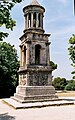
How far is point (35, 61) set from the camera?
65.4 ft

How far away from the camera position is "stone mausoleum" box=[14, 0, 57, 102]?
18156 mm

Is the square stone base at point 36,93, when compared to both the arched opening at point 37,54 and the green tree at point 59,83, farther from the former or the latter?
the green tree at point 59,83

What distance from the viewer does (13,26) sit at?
7824 millimetres

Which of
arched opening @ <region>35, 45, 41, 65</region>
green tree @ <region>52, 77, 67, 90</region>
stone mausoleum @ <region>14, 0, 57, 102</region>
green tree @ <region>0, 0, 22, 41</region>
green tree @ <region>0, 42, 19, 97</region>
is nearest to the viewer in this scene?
green tree @ <region>0, 0, 22, 41</region>

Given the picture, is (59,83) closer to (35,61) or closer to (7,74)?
(7,74)

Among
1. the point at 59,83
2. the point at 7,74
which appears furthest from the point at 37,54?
the point at 59,83

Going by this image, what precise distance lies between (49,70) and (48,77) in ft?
2.06

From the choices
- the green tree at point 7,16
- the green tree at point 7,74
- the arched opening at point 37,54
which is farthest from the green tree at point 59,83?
the green tree at point 7,16

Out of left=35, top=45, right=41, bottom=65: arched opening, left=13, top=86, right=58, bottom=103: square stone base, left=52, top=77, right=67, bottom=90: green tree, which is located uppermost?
left=35, top=45, right=41, bottom=65: arched opening

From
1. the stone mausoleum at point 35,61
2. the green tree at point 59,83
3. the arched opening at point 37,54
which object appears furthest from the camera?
the green tree at point 59,83

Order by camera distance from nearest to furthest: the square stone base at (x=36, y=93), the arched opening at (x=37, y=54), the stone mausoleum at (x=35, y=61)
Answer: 1. the square stone base at (x=36, y=93)
2. the stone mausoleum at (x=35, y=61)
3. the arched opening at (x=37, y=54)

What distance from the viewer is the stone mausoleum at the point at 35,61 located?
18.2 metres

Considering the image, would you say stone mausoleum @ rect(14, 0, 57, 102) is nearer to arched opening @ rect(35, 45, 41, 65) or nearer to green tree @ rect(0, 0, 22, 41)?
arched opening @ rect(35, 45, 41, 65)

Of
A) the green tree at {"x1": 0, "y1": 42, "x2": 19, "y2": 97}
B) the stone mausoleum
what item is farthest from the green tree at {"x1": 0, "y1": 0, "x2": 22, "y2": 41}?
the green tree at {"x1": 0, "y1": 42, "x2": 19, "y2": 97}
